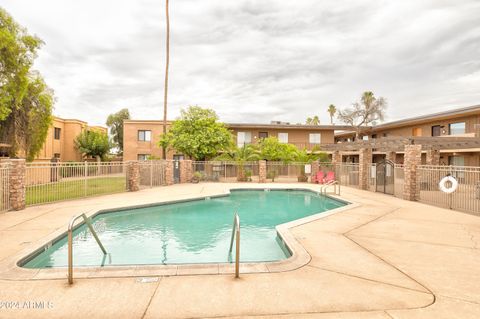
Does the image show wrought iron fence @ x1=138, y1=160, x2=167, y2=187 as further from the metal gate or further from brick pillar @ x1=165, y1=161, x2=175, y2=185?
the metal gate

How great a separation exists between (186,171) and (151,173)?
14.2ft

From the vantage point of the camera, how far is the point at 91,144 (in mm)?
32844

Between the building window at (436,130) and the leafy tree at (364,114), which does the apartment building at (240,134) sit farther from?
the building window at (436,130)

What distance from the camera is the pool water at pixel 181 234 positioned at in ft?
23.3

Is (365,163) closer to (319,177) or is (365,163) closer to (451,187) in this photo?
(319,177)

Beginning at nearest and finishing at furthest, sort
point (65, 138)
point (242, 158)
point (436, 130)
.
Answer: point (242, 158)
point (436, 130)
point (65, 138)

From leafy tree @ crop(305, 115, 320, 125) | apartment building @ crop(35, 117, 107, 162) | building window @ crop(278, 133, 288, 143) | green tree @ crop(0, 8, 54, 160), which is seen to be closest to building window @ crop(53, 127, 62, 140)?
apartment building @ crop(35, 117, 107, 162)

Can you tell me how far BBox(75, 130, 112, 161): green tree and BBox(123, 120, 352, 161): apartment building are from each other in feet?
11.4

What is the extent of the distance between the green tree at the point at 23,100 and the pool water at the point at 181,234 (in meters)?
10.4

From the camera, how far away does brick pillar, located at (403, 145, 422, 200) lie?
14.8 metres

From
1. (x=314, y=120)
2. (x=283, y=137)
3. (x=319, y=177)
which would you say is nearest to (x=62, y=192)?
(x=319, y=177)

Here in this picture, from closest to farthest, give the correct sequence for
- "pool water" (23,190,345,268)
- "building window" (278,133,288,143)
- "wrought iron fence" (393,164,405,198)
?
"pool water" (23,190,345,268)
"wrought iron fence" (393,164,405,198)
"building window" (278,133,288,143)

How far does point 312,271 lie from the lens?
510 cm

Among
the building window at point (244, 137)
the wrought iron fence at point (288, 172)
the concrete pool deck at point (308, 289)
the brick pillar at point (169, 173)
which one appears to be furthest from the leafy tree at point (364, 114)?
the concrete pool deck at point (308, 289)
